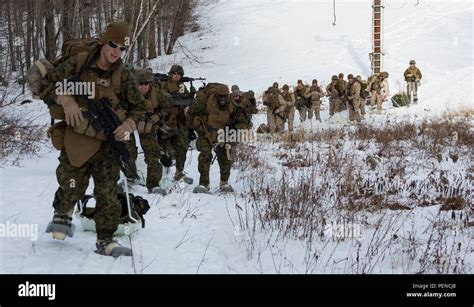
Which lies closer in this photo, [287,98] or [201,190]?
[201,190]

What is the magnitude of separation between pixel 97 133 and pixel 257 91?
23307mm

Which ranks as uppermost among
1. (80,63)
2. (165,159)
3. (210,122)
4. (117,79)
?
(80,63)

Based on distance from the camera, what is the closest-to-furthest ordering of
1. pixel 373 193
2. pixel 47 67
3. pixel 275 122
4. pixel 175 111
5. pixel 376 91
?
1. pixel 47 67
2. pixel 373 193
3. pixel 175 111
4. pixel 275 122
5. pixel 376 91

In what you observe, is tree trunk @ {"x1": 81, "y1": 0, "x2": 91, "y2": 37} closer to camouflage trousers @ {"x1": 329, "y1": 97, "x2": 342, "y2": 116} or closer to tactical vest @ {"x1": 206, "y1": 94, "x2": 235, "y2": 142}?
camouflage trousers @ {"x1": 329, "y1": 97, "x2": 342, "y2": 116}

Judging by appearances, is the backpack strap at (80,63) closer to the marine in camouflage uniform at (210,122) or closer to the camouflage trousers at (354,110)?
the marine in camouflage uniform at (210,122)

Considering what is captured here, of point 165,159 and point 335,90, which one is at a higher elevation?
point 335,90

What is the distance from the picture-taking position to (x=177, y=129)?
9289 millimetres

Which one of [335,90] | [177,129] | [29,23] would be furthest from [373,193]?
[29,23]

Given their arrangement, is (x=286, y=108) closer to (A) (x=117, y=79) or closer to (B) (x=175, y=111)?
(B) (x=175, y=111)

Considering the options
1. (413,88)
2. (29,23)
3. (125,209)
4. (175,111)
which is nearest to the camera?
(125,209)

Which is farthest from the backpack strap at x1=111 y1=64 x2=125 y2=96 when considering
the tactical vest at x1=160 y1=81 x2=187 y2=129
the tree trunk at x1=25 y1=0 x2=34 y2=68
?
the tree trunk at x1=25 y1=0 x2=34 y2=68

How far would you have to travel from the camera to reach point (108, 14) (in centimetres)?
3100

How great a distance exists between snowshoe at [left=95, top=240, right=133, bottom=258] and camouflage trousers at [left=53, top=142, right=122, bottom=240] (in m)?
0.05

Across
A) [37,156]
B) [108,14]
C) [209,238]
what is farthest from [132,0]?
[209,238]
